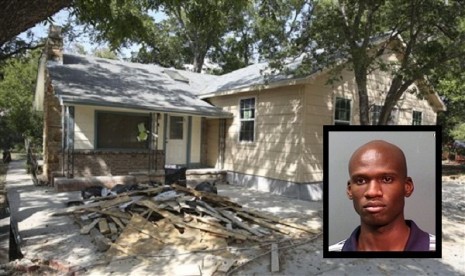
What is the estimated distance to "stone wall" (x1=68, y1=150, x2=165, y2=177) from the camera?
420 inches

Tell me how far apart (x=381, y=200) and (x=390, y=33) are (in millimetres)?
8410

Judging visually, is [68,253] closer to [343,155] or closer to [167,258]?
[167,258]

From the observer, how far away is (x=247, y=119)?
12141mm

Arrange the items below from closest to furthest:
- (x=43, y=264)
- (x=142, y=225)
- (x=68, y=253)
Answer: (x=43, y=264)
(x=68, y=253)
(x=142, y=225)

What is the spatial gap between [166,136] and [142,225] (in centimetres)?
695

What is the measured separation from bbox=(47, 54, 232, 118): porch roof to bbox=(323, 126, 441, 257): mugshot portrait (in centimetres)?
961

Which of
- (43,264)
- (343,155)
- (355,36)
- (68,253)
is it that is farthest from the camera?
(355,36)

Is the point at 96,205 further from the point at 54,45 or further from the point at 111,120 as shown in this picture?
the point at 54,45

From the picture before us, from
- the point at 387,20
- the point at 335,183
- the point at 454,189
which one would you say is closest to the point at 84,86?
the point at 387,20

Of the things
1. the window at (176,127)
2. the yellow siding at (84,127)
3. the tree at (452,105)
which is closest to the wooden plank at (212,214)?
the yellow siding at (84,127)

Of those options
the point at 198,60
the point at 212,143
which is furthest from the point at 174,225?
the point at 198,60

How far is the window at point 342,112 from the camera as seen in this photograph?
10.9 m

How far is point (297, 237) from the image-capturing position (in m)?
6.09

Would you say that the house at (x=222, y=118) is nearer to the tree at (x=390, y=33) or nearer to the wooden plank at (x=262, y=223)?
the tree at (x=390, y=33)
